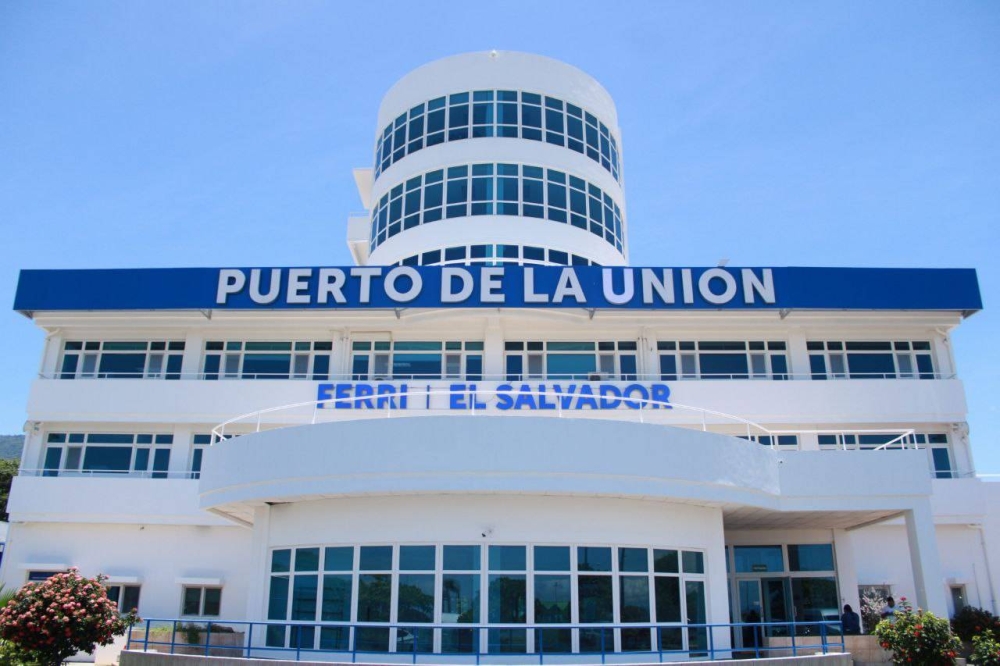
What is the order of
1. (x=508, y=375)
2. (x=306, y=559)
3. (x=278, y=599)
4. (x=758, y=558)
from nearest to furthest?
(x=306, y=559), (x=278, y=599), (x=758, y=558), (x=508, y=375)

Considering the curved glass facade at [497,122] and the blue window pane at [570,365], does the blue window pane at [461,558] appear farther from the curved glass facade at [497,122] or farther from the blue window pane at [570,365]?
the curved glass facade at [497,122]

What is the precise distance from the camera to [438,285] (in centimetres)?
2980

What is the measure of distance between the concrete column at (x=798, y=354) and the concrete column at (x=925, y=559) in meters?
11.2

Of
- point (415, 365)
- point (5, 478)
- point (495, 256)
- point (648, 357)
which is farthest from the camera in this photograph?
point (5, 478)

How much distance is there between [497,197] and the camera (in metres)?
33.7

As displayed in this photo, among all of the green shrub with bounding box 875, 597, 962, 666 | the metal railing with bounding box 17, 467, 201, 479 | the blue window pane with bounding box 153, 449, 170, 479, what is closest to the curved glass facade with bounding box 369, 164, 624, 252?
the blue window pane with bounding box 153, 449, 170, 479

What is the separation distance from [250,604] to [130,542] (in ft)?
39.9

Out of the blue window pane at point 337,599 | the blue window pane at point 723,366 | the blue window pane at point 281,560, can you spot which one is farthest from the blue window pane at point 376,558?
the blue window pane at point 723,366

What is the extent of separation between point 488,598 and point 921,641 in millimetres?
8948

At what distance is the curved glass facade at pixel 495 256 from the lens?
32.7 m

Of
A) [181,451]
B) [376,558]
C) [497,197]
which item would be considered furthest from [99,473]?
[497,197]

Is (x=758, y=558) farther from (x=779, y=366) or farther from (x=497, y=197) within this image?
(x=497, y=197)

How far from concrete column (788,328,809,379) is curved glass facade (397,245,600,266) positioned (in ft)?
27.3

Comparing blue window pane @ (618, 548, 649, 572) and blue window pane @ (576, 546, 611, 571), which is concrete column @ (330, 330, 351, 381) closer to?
blue window pane @ (576, 546, 611, 571)
